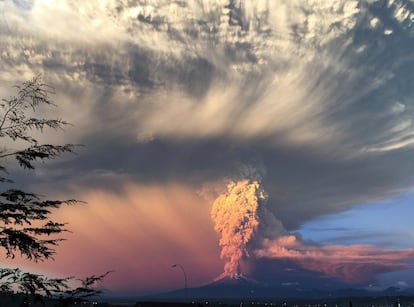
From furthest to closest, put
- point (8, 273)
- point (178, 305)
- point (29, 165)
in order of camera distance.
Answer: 1. point (178, 305)
2. point (29, 165)
3. point (8, 273)

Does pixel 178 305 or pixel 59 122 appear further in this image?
pixel 178 305

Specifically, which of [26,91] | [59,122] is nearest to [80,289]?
[59,122]

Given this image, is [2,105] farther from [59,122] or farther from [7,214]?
[7,214]

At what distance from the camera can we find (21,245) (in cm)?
1223

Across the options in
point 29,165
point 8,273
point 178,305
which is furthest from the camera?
point 178,305

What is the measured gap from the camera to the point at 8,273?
1205 cm

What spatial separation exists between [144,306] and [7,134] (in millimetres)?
91639

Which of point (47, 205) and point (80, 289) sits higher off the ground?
point (47, 205)

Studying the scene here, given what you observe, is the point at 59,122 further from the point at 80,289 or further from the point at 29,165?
the point at 80,289

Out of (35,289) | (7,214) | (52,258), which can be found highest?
(7,214)

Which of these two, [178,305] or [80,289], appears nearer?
[80,289]

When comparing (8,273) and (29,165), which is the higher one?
(29,165)

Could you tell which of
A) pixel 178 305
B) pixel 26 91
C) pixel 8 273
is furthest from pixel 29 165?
pixel 178 305

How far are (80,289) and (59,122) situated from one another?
4.44 metres
